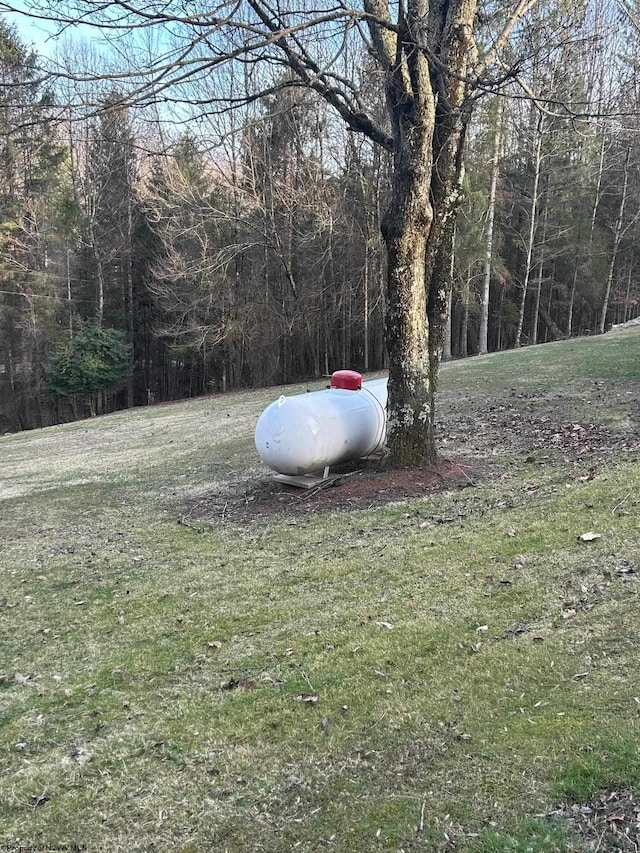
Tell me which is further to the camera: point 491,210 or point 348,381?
point 491,210

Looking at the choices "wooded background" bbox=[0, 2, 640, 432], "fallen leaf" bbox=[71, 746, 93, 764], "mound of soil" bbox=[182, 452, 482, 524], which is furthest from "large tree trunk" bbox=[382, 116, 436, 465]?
"wooded background" bbox=[0, 2, 640, 432]

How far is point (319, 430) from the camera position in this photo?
722 centimetres

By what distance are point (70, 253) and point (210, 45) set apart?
2499 cm

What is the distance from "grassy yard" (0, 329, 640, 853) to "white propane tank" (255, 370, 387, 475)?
2.85ft

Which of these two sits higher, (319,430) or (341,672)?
(319,430)

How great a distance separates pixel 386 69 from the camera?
6938mm

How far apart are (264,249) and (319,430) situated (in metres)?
20.3

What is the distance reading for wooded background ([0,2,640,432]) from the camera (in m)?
23.8

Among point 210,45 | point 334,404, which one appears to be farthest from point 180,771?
point 210,45

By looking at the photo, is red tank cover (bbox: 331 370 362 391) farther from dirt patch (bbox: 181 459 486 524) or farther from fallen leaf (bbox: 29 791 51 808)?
fallen leaf (bbox: 29 791 51 808)

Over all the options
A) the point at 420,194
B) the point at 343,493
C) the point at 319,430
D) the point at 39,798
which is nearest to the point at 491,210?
the point at 420,194

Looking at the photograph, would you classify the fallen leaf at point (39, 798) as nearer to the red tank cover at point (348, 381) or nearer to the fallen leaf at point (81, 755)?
the fallen leaf at point (81, 755)

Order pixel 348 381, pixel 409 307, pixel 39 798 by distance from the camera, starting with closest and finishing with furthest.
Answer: pixel 39 798 → pixel 409 307 → pixel 348 381

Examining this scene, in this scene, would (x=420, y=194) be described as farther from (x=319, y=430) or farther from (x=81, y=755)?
(x=81, y=755)
